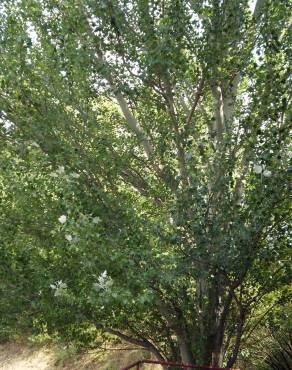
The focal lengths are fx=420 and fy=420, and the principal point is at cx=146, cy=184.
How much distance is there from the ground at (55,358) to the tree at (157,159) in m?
5.16

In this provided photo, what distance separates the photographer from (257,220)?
4.20 m

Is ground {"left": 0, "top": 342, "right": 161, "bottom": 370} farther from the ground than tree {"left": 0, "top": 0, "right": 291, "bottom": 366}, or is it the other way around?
tree {"left": 0, "top": 0, "right": 291, "bottom": 366}

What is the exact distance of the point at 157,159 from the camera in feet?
18.0

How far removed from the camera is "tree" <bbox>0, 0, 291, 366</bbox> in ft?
13.5

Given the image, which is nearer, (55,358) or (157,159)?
(157,159)

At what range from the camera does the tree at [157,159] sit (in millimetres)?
4109

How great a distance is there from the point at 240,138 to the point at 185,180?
0.78 meters

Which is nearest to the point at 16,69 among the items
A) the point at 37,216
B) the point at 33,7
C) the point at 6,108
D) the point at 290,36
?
the point at 6,108

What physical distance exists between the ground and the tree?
5.16 meters

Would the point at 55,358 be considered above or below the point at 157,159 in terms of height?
below

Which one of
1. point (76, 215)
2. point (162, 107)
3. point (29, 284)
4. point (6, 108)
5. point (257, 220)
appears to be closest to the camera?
point (76, 215)

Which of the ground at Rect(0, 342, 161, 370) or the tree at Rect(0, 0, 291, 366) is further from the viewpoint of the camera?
the ground at Rect(0, 342, 161, 370)

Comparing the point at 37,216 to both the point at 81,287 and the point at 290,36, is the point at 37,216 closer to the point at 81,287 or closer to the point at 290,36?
the point at 81,287

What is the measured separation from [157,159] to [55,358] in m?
8.99
